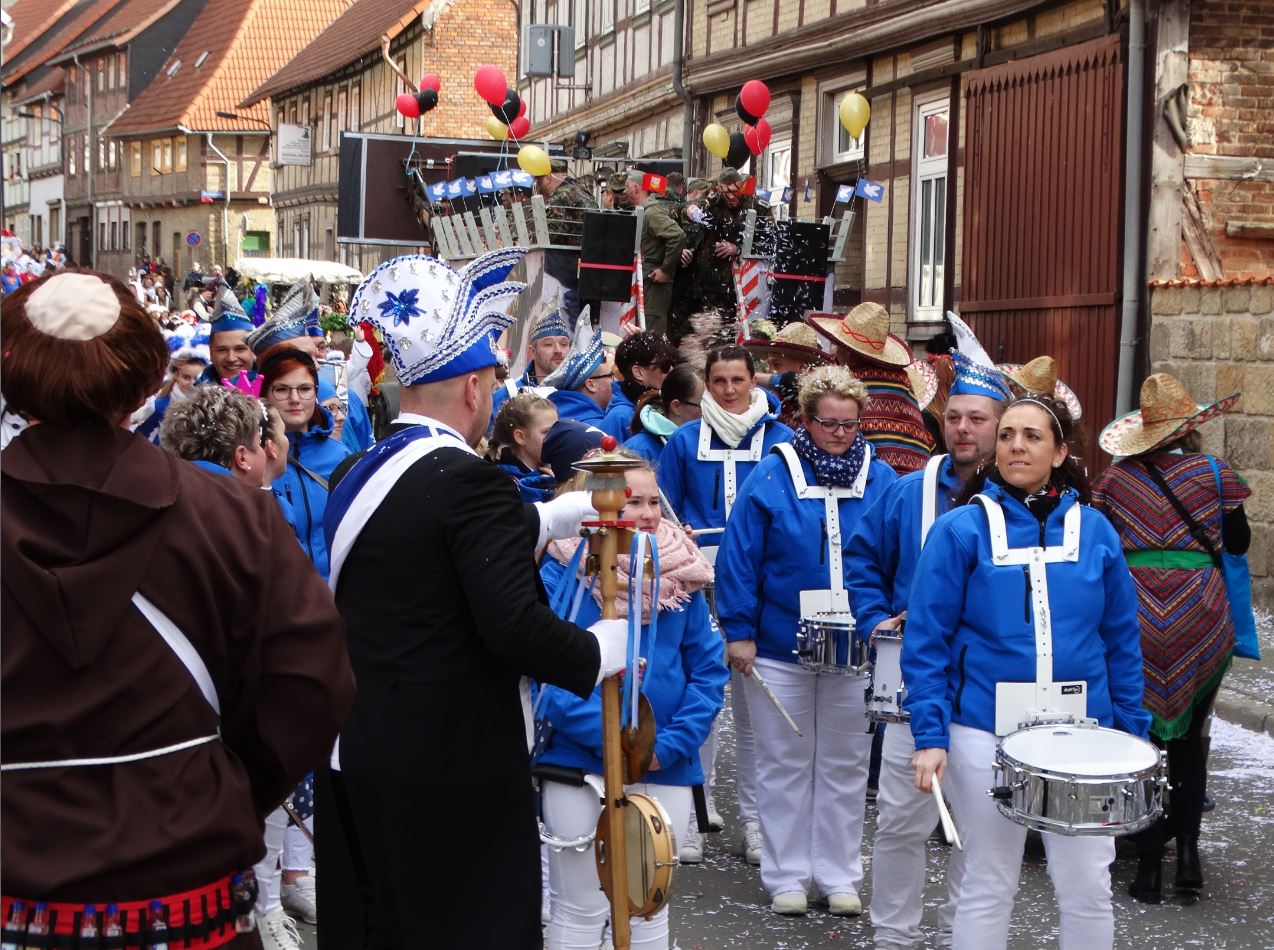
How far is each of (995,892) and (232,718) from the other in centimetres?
261

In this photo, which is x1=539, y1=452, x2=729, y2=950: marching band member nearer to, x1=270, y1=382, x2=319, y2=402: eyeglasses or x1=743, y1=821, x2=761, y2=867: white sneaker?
x1=270, y1=382, x2=319, y2=402: eyeglasses

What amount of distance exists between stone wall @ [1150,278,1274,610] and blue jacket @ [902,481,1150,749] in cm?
805

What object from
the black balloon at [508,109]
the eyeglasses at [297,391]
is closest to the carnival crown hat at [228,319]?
the eyeglasses at [297,391]

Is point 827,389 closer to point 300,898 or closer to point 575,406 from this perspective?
point 575,406

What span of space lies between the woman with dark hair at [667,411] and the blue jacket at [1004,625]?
9.83 ft

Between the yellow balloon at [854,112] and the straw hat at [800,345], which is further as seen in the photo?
the yellow balloon at [854,112]

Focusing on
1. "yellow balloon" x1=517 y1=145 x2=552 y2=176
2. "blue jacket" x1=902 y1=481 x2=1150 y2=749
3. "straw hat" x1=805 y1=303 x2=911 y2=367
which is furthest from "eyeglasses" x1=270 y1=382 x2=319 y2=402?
"yellow balloon" x1=517 y1=145 x2=552 y2=176

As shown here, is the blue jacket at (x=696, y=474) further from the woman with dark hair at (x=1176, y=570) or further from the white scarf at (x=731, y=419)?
the woman with dark hair at (x=1176, y=570)

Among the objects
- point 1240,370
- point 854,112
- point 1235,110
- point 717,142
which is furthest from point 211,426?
point 717,142

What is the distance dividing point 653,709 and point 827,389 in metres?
2.02

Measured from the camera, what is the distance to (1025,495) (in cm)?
498

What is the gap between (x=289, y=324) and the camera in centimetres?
745

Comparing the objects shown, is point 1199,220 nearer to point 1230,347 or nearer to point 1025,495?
point 1230,347

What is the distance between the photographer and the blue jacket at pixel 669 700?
15.4 feet
